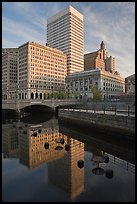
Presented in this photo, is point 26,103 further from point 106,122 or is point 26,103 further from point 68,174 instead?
point 68,174

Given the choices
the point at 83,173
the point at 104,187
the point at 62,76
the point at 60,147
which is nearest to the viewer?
the point at 104,187

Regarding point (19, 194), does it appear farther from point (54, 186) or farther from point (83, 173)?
point (83, 173)

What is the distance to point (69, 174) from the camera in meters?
15.2

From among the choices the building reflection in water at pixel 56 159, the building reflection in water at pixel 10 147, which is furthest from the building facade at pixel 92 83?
the building reflection in water at pixel 56 159

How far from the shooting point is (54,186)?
43.1 feet

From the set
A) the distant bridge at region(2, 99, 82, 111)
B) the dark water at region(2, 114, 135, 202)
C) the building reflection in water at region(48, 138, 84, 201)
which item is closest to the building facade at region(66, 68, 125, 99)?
the distant bridge at region(2, 99, 82, 111)

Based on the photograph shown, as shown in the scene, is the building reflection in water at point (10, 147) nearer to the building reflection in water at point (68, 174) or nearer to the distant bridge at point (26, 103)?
the building reflection in water at point (68, 174)

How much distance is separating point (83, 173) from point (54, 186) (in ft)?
9.68

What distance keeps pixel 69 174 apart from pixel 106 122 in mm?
15062

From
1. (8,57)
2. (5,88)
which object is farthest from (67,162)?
(8,57)

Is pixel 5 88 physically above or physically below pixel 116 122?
above

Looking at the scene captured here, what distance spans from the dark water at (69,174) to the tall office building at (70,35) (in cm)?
16198

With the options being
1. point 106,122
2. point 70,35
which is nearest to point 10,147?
point 106,122

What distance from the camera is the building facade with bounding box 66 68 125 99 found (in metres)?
140
